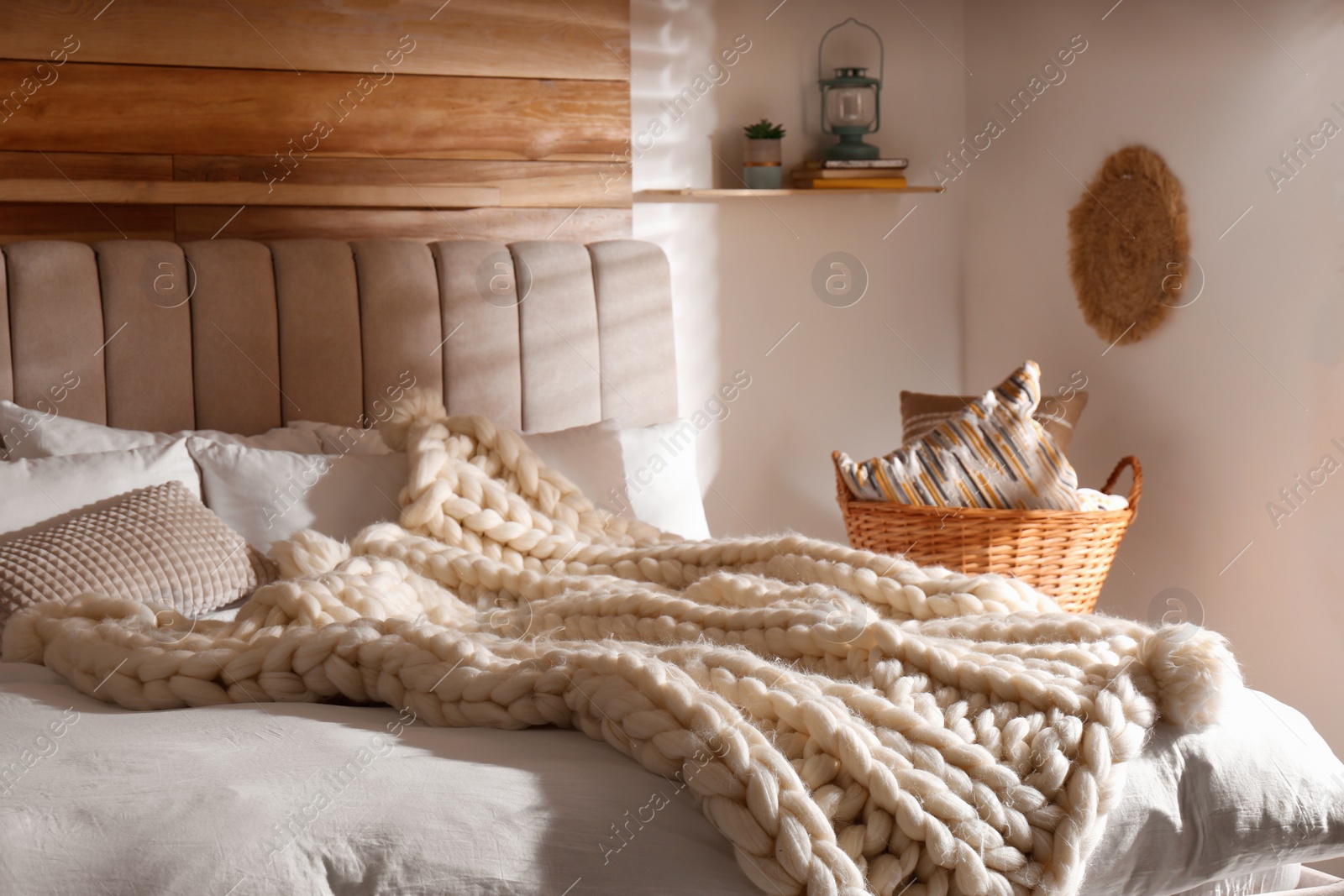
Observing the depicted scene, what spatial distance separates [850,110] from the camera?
118 inches

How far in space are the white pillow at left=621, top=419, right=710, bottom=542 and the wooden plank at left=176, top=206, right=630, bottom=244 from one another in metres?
0.68

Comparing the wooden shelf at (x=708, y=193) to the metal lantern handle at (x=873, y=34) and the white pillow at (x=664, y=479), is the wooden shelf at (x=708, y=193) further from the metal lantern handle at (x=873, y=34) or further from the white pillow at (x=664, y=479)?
the white pillow at (x=664, y=479)

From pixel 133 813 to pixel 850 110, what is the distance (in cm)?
260

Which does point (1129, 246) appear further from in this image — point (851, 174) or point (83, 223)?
point (83, 223)

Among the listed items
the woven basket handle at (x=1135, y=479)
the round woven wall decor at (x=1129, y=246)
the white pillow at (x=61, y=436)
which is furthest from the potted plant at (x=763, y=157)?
the white pillow at (x=61, y=436)

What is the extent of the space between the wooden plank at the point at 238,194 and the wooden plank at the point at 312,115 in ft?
0.25

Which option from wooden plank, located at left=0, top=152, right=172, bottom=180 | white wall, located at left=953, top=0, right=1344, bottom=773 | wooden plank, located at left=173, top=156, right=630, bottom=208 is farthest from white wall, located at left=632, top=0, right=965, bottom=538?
wooden plank, located at left=0, top=152, right=172, bottom=180

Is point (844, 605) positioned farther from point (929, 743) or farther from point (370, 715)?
point (370, 715)

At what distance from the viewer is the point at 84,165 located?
2.42 m

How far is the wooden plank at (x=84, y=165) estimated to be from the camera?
2363 millimetres

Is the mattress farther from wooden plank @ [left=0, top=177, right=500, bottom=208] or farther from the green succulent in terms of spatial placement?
the green succulent

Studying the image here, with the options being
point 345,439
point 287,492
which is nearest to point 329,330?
point 345,439

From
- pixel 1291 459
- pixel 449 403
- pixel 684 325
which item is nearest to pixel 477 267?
pixel 449 403

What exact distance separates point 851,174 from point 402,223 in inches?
46.6
